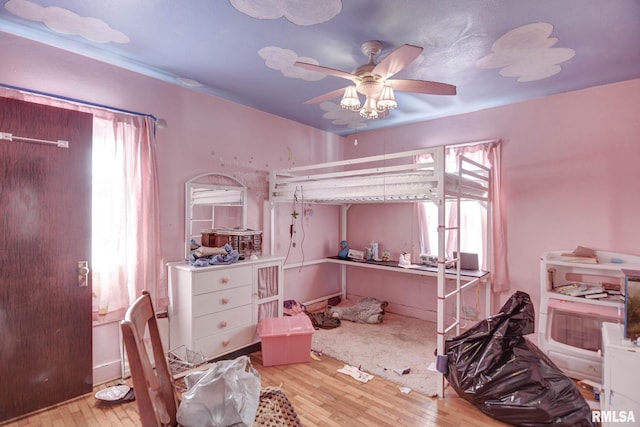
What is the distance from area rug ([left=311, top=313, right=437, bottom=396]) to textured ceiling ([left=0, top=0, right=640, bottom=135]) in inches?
96.4

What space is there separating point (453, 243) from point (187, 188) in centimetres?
287

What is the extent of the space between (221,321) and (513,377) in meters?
2.18

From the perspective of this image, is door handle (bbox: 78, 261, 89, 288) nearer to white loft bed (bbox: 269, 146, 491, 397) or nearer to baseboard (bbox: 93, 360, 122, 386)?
baseboard (bbox: 93, 360, 122, 386)

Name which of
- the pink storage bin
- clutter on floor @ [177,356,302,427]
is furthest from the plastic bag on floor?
the pink storage bin

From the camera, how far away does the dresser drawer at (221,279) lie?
2527 millimetres

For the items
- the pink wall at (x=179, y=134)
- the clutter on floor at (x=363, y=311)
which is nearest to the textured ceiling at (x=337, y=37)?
the pink wall at (x=179, y=134)

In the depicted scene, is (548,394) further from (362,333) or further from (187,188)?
(187,188)

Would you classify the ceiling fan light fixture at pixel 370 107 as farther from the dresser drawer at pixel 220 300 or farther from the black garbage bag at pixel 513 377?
the dresser drawer at pixel 220 300

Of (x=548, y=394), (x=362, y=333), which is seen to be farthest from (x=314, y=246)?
(x=548, y=394)

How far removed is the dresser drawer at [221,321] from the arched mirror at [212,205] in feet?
2.06

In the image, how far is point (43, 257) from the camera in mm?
2096

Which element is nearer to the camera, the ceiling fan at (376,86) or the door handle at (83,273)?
the ceiling fan at (376,86)

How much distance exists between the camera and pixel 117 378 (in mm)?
2477

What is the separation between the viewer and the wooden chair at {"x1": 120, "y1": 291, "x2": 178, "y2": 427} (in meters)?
0.92
